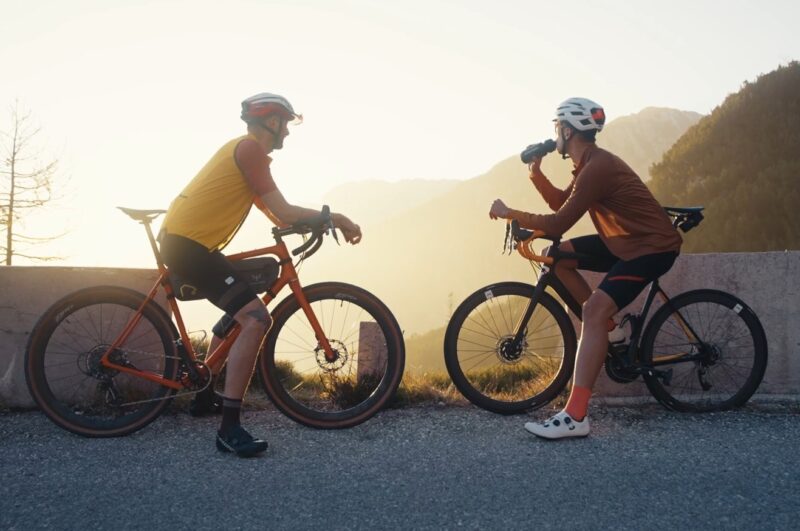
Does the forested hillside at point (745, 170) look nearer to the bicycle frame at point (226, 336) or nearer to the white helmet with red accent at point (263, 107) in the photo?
the bicycle frame at point (226, 336)

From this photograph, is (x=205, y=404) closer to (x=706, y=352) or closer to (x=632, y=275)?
(x=632, y=275)

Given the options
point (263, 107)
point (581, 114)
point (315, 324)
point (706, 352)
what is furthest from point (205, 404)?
point (706, 352)

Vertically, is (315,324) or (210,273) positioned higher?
(210,273)

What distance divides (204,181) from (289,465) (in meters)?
1.89

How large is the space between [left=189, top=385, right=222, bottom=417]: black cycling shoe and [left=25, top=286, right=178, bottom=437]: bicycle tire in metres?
0.32

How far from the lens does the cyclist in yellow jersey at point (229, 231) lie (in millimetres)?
4301

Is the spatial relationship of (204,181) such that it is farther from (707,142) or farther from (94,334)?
(707,142)

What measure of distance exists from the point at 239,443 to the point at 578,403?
2.24 metres

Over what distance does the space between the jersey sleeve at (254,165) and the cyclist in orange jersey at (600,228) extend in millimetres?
1653

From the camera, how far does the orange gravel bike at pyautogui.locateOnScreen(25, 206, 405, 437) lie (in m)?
4.57

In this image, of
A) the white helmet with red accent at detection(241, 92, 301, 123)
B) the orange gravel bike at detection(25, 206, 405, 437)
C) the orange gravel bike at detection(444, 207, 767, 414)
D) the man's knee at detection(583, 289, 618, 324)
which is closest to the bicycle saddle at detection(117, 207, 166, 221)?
the orange gravel bike at detection(25, 206, 405, 437)

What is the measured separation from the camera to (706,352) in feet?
16.7

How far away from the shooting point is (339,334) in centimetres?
479

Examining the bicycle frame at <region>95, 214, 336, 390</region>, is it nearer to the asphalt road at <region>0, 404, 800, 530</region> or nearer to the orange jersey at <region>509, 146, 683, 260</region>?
the asphalt road at <region>0, 404, 800, 530</region>
